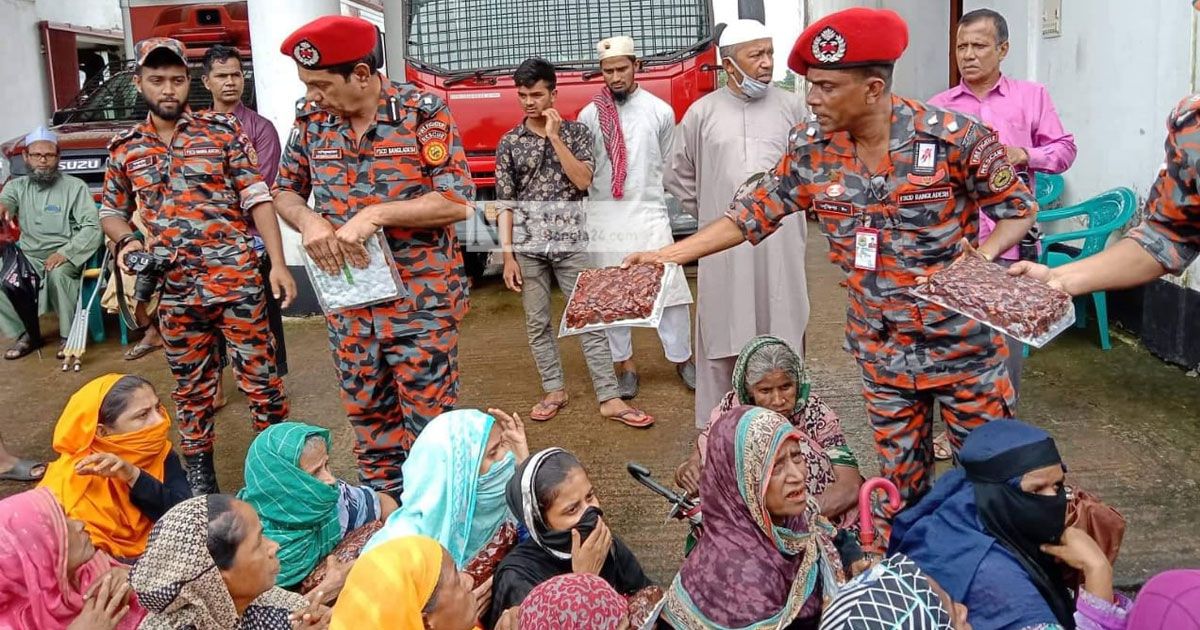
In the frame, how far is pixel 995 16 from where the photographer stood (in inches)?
180

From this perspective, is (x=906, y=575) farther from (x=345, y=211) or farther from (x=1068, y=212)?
(x=1068, y=212)

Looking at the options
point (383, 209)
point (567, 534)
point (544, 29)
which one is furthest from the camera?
point (544, 29)

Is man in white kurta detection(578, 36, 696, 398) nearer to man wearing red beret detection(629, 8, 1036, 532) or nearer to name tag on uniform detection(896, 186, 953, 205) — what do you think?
man wearing red beret detection(629, 8, 1036, 532)

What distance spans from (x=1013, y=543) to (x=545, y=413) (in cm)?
322

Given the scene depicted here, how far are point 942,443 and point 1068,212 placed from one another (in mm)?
2380

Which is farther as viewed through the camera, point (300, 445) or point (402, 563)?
point (300, 445)

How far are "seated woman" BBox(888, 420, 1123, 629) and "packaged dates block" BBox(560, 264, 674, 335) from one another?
3.47 ft

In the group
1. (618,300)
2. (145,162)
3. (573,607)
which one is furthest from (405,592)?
(145,162)

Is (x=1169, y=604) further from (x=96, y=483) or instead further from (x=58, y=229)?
(x=58, y=229)

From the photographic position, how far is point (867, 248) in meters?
3.07

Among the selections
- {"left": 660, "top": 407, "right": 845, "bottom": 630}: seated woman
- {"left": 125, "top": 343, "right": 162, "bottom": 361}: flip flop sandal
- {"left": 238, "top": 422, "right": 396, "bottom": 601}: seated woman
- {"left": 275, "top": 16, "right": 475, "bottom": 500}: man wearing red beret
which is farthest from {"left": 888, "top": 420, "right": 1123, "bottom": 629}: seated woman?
{"left": 125, "top": 343, "right": 162, "bottom": 361}: flip flop sandal

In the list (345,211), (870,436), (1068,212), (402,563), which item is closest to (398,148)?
(345,211)

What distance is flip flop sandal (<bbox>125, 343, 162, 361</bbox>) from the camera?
7.11m

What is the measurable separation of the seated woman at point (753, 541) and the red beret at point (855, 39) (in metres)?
1.05
